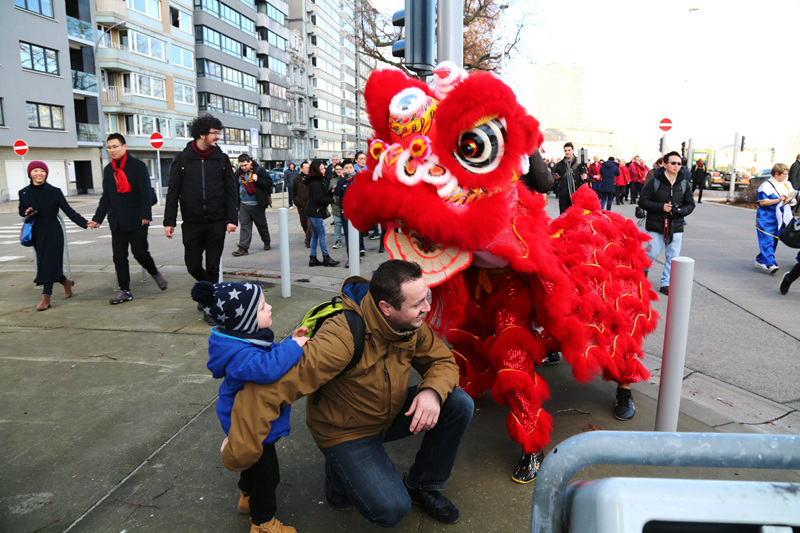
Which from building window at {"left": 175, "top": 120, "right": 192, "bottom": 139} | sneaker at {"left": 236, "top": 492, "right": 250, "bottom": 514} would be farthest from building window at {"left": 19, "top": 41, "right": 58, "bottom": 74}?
sneaker at {"left": 236, "top": 492, "right": 250, "bottom": 514}

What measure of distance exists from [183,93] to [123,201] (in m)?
38.5

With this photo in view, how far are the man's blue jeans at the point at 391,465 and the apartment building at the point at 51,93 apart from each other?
1149 inches

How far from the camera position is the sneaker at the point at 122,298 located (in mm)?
A: 6355

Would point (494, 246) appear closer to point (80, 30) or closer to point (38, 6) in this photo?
point (38, 6)

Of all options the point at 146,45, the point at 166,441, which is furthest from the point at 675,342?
the point at 146,45

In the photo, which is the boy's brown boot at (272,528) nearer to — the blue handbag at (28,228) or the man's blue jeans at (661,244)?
the blue handbag at (28,228)

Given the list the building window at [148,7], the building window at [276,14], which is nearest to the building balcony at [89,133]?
the building window at [148,7]

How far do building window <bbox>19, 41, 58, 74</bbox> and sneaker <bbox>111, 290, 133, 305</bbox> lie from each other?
29.3m

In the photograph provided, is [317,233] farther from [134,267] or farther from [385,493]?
[385,493]

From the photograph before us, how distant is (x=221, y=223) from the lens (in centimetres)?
566

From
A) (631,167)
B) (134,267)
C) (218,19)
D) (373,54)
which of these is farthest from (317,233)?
Answer: (218,19)

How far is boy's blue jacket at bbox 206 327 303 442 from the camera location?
83.0 inches

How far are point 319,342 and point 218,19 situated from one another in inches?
1957

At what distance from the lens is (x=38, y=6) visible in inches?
1145
